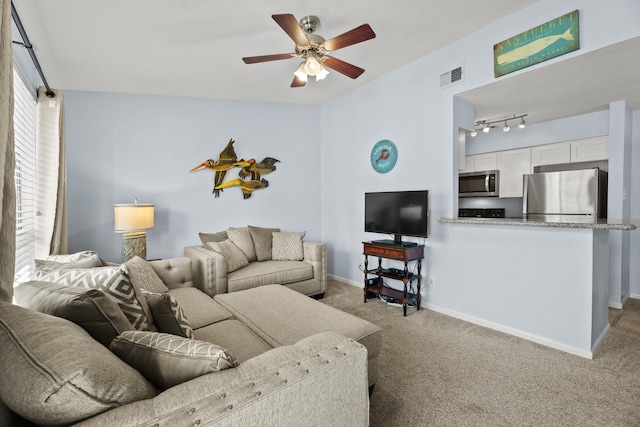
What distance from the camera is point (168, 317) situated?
1.47 metres

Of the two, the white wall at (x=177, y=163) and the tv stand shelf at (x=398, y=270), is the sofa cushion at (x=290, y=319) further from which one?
the white wall at (x=177, y=163)

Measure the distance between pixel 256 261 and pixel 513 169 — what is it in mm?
4170

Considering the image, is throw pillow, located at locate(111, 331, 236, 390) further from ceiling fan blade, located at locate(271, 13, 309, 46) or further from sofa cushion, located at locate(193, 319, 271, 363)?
ceiling fan blade, located at locate(271, 13, 309, 46)

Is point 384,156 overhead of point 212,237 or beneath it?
overhead

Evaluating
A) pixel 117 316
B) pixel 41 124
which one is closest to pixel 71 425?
pixel 117 316

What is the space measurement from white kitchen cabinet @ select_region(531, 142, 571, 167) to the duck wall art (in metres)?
3.88

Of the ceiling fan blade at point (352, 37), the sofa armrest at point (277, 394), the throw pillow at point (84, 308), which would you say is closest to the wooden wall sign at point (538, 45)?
the ceiling fan blade at point (352, 37)

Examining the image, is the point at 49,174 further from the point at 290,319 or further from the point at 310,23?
the point at 310,23

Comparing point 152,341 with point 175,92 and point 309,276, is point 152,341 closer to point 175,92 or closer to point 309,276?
point 309,276

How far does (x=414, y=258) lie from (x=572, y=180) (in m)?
2.40

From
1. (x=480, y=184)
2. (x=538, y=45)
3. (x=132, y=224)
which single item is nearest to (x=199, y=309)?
(x=132, y=224)

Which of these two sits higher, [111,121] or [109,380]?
[111,121]

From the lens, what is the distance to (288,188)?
4.95 m

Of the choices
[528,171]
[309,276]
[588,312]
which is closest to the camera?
[588,312]
